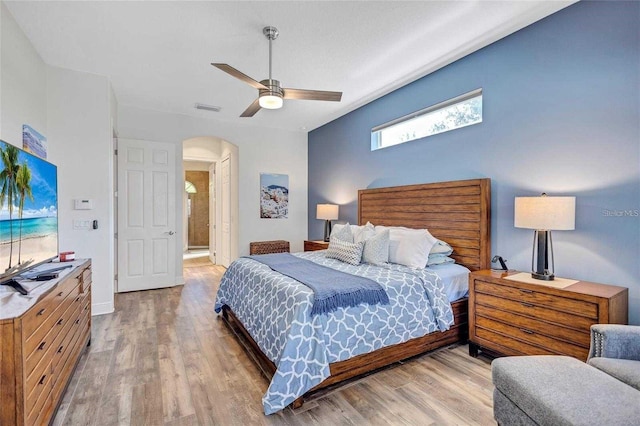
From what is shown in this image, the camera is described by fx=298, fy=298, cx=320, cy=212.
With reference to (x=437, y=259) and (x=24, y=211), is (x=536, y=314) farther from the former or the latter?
(x=24, y=211)

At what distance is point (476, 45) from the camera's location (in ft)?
9.82

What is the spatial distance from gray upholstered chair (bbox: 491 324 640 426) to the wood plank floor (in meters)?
0.57

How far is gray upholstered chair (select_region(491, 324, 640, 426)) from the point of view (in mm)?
1194

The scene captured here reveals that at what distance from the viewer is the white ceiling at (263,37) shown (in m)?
2.46

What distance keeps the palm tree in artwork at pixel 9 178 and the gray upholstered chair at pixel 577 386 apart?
295 cm

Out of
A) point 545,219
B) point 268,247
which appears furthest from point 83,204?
point 545,219

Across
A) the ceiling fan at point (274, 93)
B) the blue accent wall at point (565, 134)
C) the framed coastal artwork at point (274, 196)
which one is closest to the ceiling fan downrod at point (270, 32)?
the ceiling fan at point (274, 93)

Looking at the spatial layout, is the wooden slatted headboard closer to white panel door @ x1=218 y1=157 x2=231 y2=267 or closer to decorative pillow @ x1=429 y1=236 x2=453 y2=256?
decorative pillow @ x1=429 y1=236 x2=453 y2=256

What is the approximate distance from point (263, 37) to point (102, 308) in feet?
12.2

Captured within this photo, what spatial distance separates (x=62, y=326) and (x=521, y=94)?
412 cm

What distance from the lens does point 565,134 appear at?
2482 millimetres

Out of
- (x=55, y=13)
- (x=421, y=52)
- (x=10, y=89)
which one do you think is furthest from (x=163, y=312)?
(x=421, y=52)

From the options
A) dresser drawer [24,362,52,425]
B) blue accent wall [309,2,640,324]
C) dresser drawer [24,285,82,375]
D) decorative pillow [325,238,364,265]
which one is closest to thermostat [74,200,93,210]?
dresser drawer [24,285,82,375]

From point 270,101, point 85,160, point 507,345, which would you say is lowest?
point 507,345
